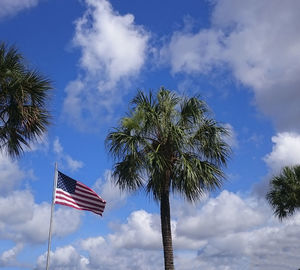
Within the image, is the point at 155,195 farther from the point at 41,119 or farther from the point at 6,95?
the point at 6,95

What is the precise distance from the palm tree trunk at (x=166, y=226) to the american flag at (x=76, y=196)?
345 centimetres

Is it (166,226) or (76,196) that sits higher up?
(76,196)

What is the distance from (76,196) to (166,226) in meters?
4.24

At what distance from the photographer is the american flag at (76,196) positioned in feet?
55.5

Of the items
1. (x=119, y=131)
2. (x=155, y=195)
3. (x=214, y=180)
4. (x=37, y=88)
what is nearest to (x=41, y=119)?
(x=37, y=88)

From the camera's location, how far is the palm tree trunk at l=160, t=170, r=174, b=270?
1450cm

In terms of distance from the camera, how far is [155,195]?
1634cm

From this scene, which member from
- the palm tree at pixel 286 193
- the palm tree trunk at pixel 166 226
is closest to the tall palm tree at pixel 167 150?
the palm tree trunk at pixel 166 226

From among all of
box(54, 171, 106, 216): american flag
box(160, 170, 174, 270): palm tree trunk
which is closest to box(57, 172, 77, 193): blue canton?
box(54, 171, 106, 216): american flag

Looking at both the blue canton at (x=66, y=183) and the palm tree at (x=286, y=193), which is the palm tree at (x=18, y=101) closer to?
the blue canton at (x=66, y=183)

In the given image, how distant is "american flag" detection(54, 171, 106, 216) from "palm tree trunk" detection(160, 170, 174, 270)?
3.45 metres

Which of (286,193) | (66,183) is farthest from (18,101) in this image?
(286,193)

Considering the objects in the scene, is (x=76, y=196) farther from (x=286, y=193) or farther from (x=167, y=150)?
(x=286, y=193)

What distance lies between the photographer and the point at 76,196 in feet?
56.5
